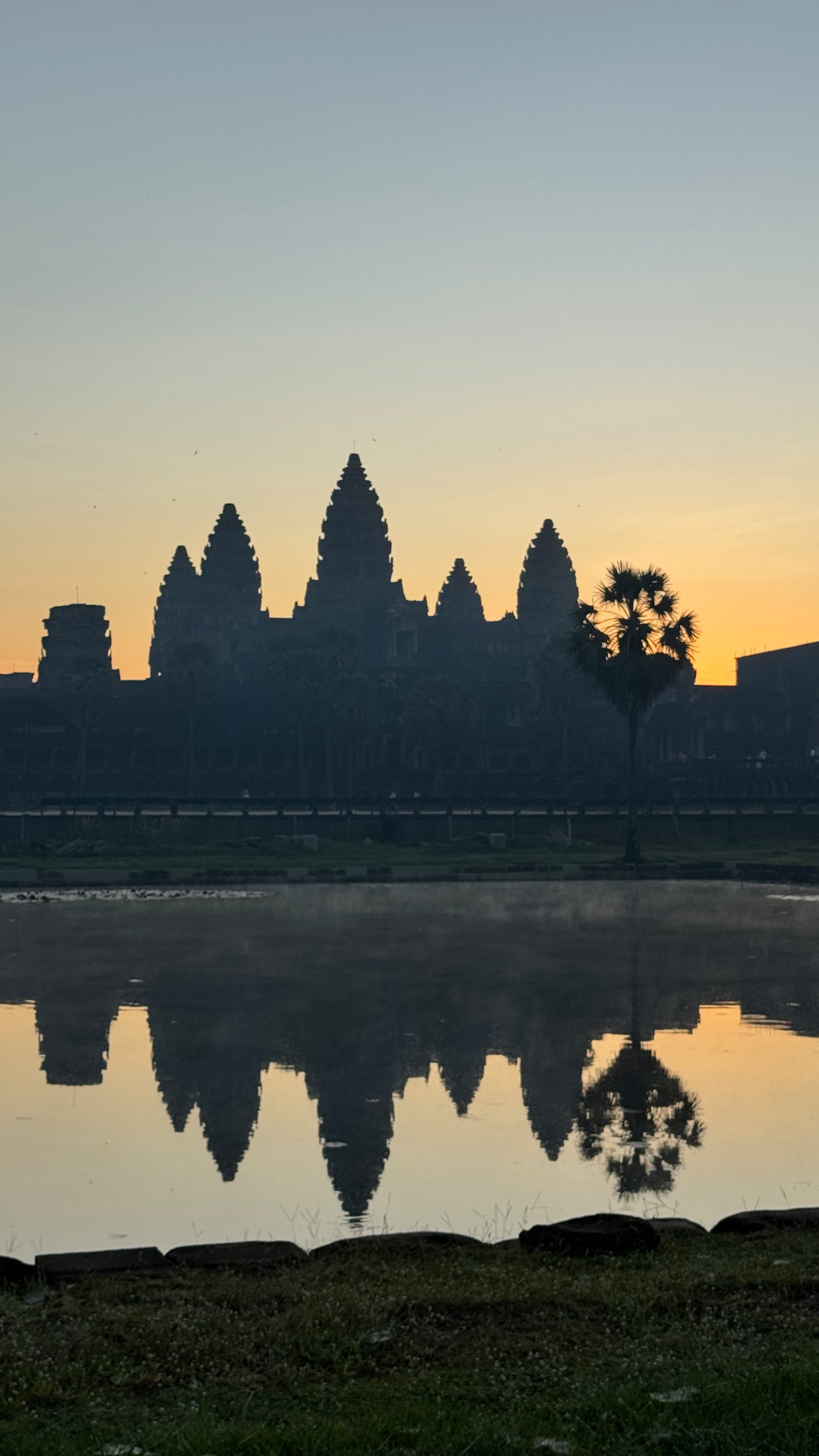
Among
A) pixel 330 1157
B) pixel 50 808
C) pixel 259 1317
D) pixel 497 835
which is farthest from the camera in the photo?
pixel 50 808

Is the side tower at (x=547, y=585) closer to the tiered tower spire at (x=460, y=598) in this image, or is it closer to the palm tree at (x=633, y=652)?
the tiered tower spire at (x=460, y=598)

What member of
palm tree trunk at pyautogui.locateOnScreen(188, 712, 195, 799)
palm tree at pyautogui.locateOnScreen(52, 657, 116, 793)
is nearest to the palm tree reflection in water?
palm tree trunk at pyautogui.locateOnScreen(188, 712, 195, 799)

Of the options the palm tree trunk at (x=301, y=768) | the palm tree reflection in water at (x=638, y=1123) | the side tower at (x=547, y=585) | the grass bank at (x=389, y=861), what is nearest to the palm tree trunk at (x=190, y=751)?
the palm tree trunk at (x=301, y=768)

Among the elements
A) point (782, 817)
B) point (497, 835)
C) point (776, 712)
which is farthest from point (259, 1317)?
point (776, 712)

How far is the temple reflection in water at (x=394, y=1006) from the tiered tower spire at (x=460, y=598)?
152m

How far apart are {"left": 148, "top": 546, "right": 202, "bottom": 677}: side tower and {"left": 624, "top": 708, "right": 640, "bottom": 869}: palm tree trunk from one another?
126225mm

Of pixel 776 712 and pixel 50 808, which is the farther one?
pixel 776 712

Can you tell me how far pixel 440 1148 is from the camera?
15008mm

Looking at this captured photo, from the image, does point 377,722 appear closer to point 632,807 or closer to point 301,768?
point 301,768

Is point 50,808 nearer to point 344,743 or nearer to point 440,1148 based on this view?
point 344,743

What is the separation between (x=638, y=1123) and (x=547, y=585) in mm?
157737

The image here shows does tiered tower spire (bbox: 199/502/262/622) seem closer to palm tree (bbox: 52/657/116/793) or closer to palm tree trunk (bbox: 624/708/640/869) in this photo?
palm tree (bbox: 52/657/116/793)

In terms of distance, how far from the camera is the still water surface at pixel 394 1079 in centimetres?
1312

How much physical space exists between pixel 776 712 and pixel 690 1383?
408 ft
